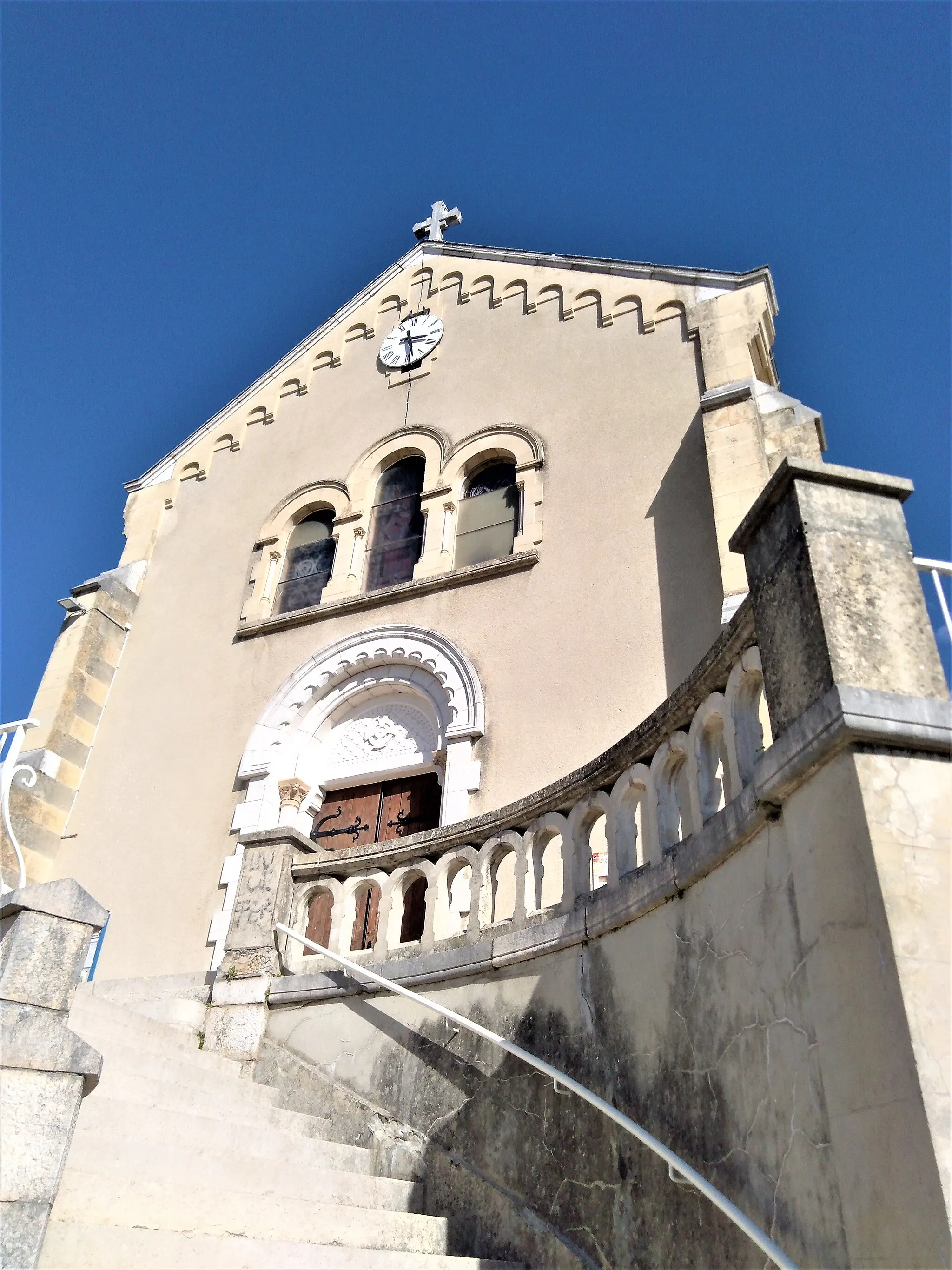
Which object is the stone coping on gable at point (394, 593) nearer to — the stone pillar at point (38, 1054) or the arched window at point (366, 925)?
the arched window at point (366, 925)

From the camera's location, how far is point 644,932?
13.0 feet

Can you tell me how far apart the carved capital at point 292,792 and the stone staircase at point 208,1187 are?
12.6 ft

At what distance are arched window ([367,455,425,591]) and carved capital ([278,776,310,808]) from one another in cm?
212

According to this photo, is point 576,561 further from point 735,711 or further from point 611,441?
point 735,711

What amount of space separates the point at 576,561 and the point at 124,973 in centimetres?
521

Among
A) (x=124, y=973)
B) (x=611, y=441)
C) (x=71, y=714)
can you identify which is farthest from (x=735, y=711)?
(x=71, y=714)

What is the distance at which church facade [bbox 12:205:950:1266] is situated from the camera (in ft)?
9.26

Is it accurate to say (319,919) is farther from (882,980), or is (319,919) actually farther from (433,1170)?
(882,980)

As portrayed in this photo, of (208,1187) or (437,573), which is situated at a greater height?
(437,573)

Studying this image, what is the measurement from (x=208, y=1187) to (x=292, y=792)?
5.35 m

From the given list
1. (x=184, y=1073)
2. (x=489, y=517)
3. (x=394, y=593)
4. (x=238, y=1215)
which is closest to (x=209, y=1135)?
(x=238, y=1215)

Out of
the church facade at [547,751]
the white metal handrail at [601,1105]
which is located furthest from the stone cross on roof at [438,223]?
the white metal handrail at [601,1105]

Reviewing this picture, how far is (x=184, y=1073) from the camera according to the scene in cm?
512

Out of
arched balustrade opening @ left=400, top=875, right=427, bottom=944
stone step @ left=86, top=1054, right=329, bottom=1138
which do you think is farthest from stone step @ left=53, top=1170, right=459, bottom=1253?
arched balustrade opening @ left=400, top=875, right=427, bottom=944
